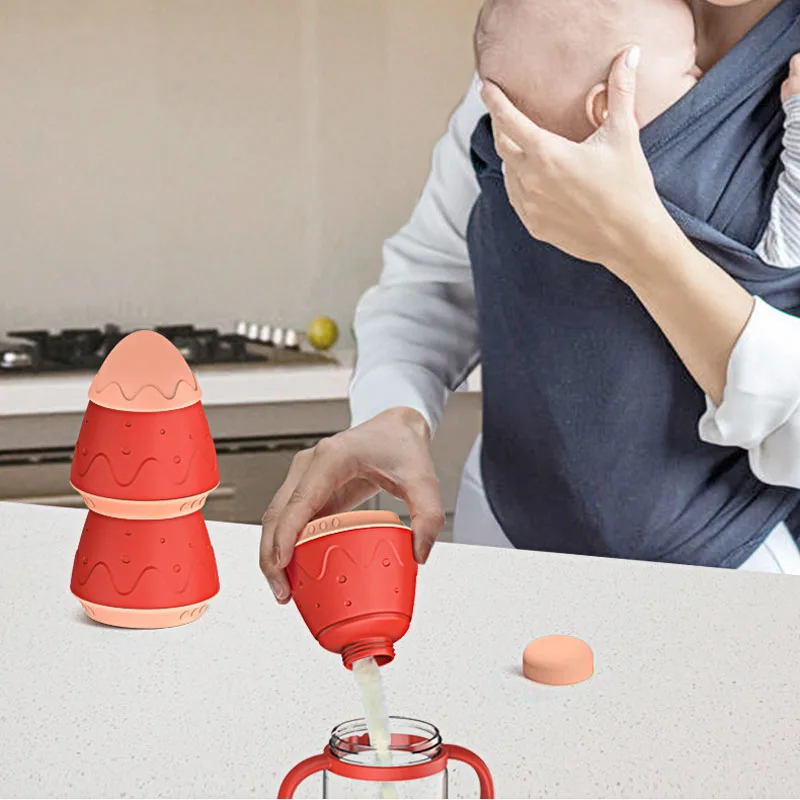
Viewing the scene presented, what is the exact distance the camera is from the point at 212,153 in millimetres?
3002

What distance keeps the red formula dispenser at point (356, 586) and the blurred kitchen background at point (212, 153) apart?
2.17 meters

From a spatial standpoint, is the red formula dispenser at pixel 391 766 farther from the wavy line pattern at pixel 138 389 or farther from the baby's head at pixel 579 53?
the baby's head at pixel 579 53

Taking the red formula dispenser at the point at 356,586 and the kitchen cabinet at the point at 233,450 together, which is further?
the kitchen cabinet at the point at 233,450

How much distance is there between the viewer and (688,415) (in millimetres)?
1146

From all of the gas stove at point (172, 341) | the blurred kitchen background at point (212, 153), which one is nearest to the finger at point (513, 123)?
the gas stove at point (172, 341)

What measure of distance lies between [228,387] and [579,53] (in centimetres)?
162

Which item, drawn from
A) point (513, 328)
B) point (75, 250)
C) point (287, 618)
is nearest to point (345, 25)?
point (75, 250)

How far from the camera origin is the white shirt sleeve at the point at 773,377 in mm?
981

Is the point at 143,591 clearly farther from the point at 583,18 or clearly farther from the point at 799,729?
the point at 583,18

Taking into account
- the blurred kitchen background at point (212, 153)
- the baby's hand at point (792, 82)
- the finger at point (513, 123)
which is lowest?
the blurred kitchen background at point (212, 153)

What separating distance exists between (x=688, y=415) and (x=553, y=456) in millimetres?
152

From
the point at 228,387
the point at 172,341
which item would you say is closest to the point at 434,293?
the point at 228,387

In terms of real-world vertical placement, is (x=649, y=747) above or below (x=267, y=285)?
above

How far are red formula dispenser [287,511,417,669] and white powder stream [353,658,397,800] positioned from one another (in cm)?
1
